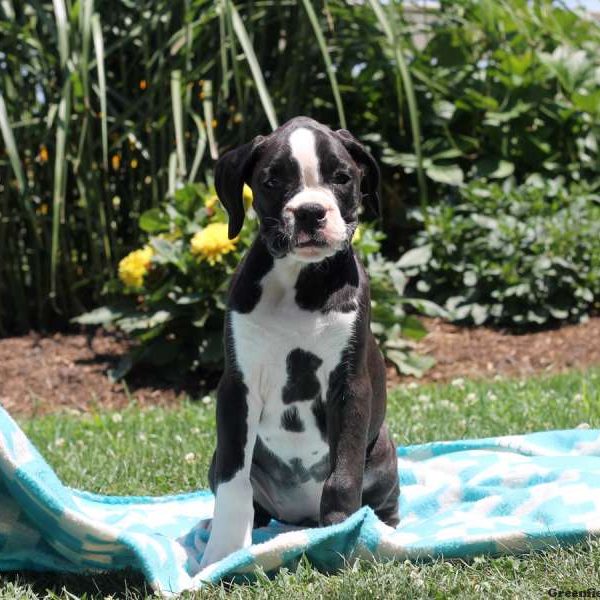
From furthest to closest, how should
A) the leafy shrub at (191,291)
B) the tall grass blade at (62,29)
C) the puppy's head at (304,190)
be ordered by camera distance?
the tall grass blade at (62,29) < the leafy shrub at (191,291) < the puppy's head at (304,190)

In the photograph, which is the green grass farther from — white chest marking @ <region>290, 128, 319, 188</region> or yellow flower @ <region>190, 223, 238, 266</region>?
white chest marking @ <region>290, 128, 319, 188</region>

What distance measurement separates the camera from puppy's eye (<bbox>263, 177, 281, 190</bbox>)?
270 cm

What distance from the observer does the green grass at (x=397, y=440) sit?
8.17 ft

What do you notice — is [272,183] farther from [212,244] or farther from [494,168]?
[494,168]

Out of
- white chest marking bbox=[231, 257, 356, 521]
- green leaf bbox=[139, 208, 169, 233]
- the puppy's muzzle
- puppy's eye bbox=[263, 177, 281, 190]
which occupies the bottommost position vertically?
green leaf bbox=[139, 208, 169, 233]

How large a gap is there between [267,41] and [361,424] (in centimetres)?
516

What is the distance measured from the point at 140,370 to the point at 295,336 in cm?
367

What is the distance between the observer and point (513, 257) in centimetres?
677

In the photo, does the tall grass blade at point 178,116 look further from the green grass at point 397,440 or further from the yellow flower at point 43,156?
the green grass at point 397,440

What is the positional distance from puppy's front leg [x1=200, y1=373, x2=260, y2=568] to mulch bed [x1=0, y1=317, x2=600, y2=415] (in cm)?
317

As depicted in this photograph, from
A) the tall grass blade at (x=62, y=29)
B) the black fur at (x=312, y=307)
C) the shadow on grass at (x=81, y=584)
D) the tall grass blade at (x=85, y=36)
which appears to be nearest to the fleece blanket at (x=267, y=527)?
the shadow on grass at (x=81, y=584)

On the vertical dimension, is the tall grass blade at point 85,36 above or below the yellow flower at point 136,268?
above

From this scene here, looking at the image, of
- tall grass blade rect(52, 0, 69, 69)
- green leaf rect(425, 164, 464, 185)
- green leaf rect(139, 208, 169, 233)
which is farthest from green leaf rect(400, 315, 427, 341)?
tall grass blade rect(52, 0, 69, 69)

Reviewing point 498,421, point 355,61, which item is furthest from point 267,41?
point 498,421
